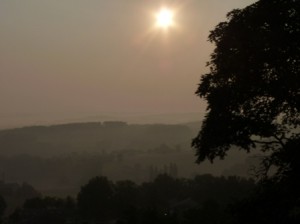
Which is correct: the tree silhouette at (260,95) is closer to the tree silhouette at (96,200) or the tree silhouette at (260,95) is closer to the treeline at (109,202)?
the treeline at (109,202)

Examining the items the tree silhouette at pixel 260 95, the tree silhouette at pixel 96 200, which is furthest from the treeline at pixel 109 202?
the tree silhouette at pixel 260 95

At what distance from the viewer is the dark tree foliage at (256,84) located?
1956 centimetres

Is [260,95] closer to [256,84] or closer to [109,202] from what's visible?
[256,84]

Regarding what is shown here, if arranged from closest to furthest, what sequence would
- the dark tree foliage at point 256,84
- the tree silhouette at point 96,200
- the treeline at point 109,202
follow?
1. the dark tree foliage at point 256,84
2. the treeline at point 109,202
3. the tree silhouette at point 96,200

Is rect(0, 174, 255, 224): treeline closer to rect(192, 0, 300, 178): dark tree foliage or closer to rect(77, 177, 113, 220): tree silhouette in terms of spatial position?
rect(77, 177, 113, 220): tree silhouette

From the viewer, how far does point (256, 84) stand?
20297 mm

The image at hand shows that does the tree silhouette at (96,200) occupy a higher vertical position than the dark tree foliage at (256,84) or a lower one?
lower

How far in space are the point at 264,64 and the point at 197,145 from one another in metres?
4.83

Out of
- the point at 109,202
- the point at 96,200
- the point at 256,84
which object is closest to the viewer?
the point at 256,84

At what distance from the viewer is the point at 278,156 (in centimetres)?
2022

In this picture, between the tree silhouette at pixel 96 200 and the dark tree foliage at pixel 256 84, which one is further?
the tree silhouette at pixel 96 200

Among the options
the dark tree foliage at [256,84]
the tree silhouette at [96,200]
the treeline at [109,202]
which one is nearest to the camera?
the dark tree foliage at [256,84]

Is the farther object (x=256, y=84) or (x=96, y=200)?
(x=96, y=200)

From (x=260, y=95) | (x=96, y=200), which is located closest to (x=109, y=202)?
(x=96, y=200)
